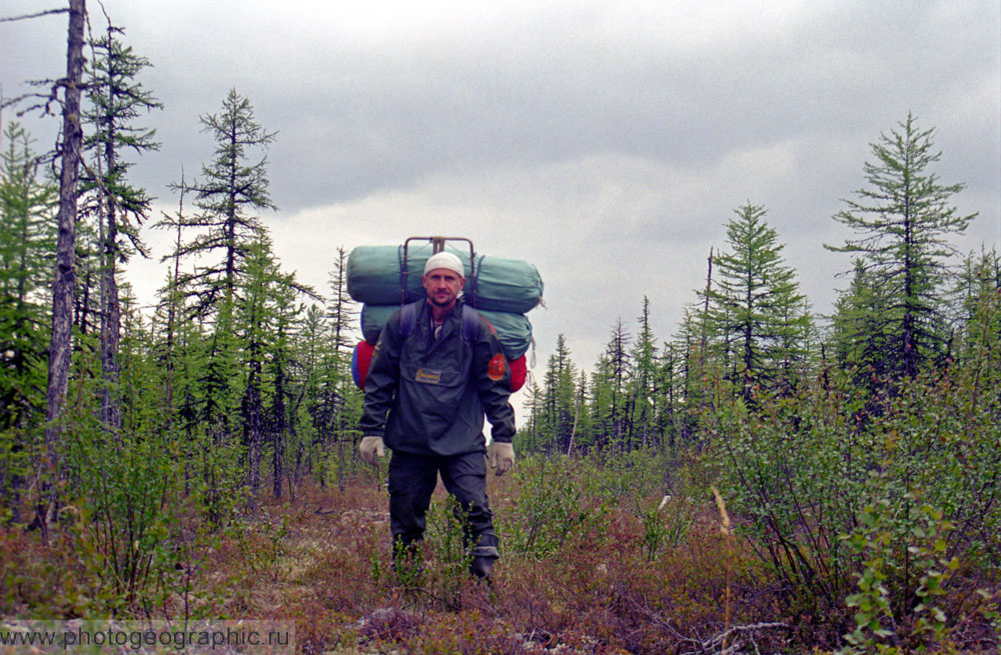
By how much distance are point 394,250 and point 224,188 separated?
47.8 feet

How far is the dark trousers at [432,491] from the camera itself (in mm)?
5359

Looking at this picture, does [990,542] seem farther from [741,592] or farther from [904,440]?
[741,592]

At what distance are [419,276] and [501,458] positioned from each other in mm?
1675

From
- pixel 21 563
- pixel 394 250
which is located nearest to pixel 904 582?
pixel 394 250

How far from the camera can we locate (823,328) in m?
31.7

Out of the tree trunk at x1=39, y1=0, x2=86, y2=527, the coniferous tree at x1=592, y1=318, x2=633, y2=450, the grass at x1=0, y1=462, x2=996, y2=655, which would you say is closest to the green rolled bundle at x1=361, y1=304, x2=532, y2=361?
the grass at x1=0, y1=462, x2=996, y2=655

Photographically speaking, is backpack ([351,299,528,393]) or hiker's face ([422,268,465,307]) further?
backpack ([351,299,528,393])

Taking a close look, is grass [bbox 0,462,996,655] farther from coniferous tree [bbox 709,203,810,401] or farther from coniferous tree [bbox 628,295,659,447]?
coniferous tree [bbox 628,295,659,447]

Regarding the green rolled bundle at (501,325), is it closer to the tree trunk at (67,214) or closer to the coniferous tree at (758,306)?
the tree trunk at (67,214)

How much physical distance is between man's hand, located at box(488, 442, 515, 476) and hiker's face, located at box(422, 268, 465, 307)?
1311 millimetres

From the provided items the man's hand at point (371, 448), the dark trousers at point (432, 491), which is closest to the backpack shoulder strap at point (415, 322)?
the man's hand at point (371, 448)

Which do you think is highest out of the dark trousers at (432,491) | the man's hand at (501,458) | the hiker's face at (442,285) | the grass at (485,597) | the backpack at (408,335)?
the hiker's face at (442,285)

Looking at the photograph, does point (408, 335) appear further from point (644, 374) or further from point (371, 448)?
point (644, 374)

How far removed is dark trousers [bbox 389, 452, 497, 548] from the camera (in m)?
5.36
